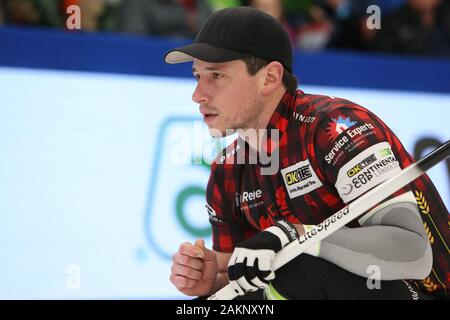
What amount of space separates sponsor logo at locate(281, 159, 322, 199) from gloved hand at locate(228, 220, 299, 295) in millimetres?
288

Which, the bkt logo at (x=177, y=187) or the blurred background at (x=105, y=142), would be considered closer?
the blurred background at (x=105, y=142)

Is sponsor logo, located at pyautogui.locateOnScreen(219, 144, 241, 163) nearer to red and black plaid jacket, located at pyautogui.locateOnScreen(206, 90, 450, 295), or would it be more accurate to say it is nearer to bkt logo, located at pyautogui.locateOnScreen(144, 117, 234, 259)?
red and black plaid jacket, located at pyautogui.locateOnScreen(206, 90, 450, 295)

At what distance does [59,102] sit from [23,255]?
0.89m

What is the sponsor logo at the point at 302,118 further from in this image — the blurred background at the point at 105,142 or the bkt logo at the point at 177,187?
the bkt logo at the point at 177,187

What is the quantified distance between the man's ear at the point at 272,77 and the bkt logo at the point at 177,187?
1.67 metres

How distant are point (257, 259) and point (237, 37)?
81 cm

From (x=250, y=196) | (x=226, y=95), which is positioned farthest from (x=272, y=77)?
(x=250, y=196)

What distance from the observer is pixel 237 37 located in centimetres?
279

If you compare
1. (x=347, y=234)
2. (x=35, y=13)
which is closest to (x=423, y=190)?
(x=347, y=234)

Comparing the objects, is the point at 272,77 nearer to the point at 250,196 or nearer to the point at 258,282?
the point at 250,196

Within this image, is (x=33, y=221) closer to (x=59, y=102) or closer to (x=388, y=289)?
(x=59, y=102)

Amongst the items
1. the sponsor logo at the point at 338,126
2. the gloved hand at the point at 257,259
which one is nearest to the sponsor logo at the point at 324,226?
the gloved hand at the point at 257,259

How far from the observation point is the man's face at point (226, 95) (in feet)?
9.41

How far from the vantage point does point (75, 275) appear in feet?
14.3
